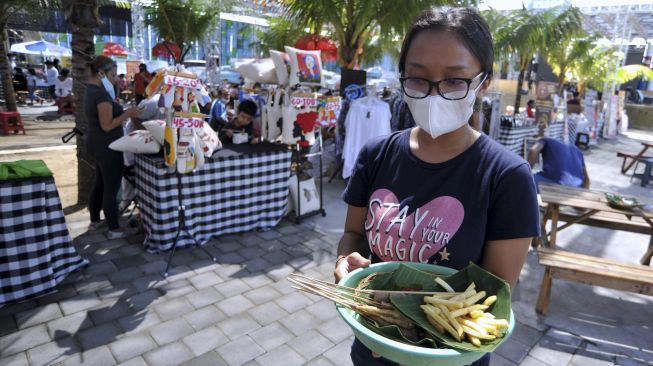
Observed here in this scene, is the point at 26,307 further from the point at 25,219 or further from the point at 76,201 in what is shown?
the point at 76,201

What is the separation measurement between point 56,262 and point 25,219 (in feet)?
1.61

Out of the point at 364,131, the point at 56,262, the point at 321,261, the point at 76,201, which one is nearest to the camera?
the point at 56,262

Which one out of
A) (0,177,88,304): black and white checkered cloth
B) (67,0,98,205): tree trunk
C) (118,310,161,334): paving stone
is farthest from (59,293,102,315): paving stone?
(67,0,98,205): tree trunk

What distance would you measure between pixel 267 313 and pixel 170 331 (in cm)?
71

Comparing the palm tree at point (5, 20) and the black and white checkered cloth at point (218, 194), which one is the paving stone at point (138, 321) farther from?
the palm tree at point (5, 20)

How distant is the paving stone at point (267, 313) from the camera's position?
314cm

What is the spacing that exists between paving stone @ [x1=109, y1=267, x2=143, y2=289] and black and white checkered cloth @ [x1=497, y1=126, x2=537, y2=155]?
7.37 metres

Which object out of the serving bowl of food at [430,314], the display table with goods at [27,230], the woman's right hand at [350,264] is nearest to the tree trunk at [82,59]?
the display table with goods at [27,230]

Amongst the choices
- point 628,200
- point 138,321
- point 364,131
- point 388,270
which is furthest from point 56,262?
point 628,200

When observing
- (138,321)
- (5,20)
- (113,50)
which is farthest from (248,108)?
(113,50)

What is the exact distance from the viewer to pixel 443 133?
1266 mm

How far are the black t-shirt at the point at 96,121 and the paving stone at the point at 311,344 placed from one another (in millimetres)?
2804

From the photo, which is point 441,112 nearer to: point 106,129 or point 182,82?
point 182,82

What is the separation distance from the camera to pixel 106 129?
4.07 metres
